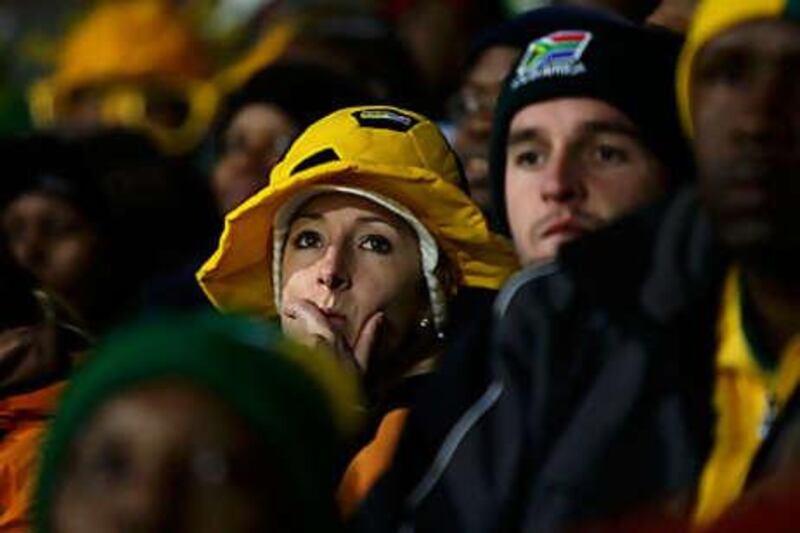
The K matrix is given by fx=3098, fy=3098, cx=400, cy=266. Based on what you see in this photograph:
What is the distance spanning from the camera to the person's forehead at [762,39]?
4.20 m

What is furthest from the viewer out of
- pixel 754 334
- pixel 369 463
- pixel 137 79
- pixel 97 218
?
pixel 137 79

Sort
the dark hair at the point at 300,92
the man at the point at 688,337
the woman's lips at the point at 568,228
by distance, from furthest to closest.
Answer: the dark hair at the point at 300,92, the woman's lips at the point at 568,228, the man at the point at 688,337

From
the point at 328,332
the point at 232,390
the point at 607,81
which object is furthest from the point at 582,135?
the point at 232,390

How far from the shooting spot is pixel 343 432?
4.04 metres

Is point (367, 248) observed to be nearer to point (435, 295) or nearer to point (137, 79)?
point (435, 295)

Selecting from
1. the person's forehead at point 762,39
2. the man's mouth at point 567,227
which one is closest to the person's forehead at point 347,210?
the man's mouth at point 567,227

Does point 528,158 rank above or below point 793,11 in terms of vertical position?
below

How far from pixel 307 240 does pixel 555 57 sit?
1.81 ft

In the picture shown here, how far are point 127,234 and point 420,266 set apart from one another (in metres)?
2.29

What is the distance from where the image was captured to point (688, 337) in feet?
13.8

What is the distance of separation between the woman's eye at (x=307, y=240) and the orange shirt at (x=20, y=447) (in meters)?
0.48

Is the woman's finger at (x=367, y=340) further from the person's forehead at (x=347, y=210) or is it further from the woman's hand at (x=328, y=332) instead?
the person's forehead at (x=347, y=210)

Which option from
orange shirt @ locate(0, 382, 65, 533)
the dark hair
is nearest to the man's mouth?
orange shirt @ locate(0, 382, 65, 533)

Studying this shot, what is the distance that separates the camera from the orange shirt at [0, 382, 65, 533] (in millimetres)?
5094
